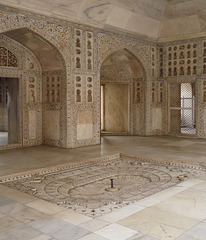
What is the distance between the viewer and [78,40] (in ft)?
25.9

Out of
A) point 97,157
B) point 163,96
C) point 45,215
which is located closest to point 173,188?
point 45,215

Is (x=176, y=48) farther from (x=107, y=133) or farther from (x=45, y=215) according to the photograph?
(x=45, y=215)

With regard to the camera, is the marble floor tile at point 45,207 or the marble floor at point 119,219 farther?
the marble floor tile at point 45,207

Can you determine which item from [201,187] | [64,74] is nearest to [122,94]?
[64,74]

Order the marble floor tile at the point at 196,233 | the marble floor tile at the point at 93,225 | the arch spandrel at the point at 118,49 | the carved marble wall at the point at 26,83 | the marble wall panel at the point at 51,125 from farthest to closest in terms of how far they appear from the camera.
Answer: the arch spandrel at the point at 118,49 → the marble wall panel at the point at 51,125 → the carved marble wall at the point at 26,83 → the marble floor tile at the point at 93,225 → the marble floor tile at the point at 196,233

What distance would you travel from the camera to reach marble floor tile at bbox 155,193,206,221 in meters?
3.38

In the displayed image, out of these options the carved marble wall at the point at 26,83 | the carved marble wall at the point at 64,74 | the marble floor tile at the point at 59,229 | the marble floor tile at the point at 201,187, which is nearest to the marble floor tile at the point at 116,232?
the marble floor tile at the point at 59,229

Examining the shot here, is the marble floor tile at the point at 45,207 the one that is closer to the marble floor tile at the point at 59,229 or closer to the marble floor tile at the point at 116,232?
the marble floor tile at the point at 59,229

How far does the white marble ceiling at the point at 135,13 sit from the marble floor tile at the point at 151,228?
5194mm

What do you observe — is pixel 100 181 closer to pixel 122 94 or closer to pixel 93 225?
pixel 93 225

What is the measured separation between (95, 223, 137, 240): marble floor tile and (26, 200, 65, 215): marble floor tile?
2.46ft

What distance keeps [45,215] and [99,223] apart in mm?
646

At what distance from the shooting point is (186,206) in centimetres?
364

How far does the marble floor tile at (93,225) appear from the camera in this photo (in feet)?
9.84
